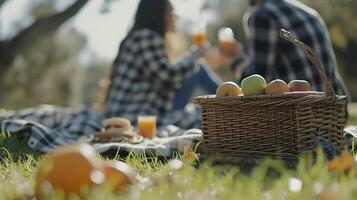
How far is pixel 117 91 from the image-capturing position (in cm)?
514

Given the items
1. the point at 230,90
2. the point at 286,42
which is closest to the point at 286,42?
the point at 286,42

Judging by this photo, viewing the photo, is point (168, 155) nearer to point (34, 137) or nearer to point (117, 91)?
point (34, 137)

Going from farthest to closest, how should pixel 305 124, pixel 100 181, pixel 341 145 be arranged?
1. pixel 341 145
2. pixel 305 124
3. pixel 100 181

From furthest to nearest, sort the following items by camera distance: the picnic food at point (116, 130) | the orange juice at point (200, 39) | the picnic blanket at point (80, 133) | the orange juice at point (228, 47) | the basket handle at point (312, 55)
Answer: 1. the orange juice at point (228, 47)
2. the orange juice at point (200, 39)
3. the picnic food at point (116, 130)
4. the picnic blanket at point (80, 133)
5. the basket handle at point (312, 55)

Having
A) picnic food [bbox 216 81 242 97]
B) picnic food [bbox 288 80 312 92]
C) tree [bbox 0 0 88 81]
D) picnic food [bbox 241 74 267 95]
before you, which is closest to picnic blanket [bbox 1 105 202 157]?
picnic food [bbox 216 81 242 97]

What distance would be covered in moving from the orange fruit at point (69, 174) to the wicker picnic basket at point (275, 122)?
1057 mm

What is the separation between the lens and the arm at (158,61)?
4855 millimetres

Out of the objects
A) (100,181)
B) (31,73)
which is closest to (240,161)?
(100,181)

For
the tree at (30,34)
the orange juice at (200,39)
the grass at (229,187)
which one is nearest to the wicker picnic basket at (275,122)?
the grass at (229,187)

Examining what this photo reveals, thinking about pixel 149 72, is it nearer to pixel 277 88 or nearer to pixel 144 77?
pixel 144 77

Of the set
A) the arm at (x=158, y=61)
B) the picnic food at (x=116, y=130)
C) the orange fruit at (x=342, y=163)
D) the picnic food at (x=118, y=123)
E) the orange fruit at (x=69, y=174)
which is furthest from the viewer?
the arm at (x=158, y=61)

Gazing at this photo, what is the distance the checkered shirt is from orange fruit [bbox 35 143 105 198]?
3.17m

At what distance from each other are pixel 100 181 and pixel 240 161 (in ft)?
3.52

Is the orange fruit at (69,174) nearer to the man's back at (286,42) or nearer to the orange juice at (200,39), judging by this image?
the man's back at (286,42)
